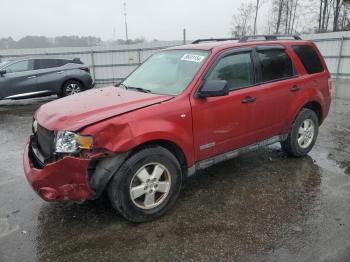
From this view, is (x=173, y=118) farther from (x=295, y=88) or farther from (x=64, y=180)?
(x=295, y=88)

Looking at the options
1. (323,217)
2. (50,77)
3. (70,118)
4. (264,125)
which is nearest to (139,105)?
(70,118)

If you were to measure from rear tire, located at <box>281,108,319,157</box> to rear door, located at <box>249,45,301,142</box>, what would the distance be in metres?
0.25

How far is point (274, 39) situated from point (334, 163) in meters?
2.12

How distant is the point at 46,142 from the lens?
3.74m

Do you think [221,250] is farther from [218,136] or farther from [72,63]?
[72,63]

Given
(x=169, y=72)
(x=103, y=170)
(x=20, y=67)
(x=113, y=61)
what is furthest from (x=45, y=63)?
(x=103, y=170)

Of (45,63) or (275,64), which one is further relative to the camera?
(45,63)

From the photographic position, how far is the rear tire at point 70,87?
491 inches

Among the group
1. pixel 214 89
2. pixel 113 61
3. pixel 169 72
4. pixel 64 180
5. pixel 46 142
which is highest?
pixel 169 72

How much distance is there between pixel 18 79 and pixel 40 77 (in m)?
0.69

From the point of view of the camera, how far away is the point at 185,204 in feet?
14.0

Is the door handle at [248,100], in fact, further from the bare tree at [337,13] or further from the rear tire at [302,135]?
the bare tree at [337,13]

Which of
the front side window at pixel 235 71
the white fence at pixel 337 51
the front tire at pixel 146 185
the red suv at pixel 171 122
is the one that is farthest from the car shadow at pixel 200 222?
the white fence at pixel 337 51

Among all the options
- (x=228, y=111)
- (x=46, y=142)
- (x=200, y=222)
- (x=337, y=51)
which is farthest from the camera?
(x=337, y=51)
